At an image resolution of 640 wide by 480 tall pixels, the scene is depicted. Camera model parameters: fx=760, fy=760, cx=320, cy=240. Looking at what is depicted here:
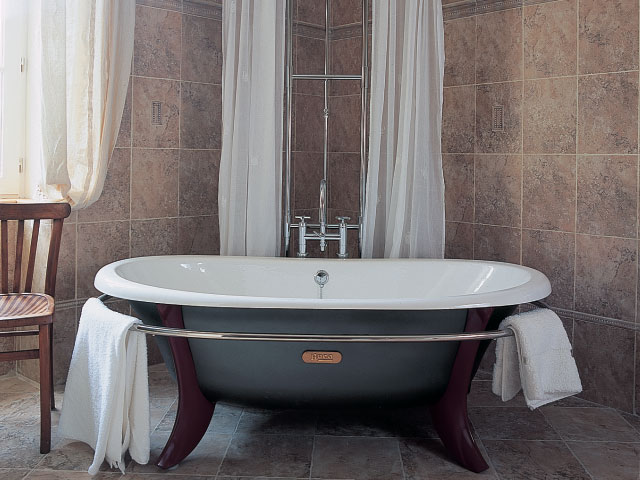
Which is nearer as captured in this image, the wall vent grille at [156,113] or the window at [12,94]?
the window at [12,94]

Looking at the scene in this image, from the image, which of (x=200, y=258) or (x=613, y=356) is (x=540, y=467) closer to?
(x=613, y=356)

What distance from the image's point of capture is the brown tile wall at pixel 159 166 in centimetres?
359

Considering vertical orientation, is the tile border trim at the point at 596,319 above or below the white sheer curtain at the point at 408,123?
below

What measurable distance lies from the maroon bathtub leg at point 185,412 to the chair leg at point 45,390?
45cm

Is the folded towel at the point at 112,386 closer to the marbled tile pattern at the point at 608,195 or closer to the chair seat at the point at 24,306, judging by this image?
the chair seat at the point at 24,306

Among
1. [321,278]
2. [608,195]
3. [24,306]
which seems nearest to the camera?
[24,306]

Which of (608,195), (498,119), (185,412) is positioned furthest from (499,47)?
(185,412)

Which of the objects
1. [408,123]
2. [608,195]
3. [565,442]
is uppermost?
[408,123]

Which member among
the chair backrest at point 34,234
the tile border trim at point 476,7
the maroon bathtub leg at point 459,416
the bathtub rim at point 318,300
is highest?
the tile border trim at point 476,7

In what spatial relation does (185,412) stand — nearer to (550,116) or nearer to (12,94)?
(12,94)

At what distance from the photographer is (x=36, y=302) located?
2.96m

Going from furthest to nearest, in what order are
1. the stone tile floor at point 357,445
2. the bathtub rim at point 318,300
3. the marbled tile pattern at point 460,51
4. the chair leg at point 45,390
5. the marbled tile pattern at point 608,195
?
1. the marbled tile pattern at point 460,51
2. the marbled tile pattern at point 608,195
3. the chair leg at point 45,390
4. the stone tile floor at point 357,445
5. the bathtub rim at point 318,300

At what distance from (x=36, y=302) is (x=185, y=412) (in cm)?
77

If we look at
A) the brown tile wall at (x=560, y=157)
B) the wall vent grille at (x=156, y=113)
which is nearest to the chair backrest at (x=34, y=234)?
the wall vent grille at (x=156, y=113)
